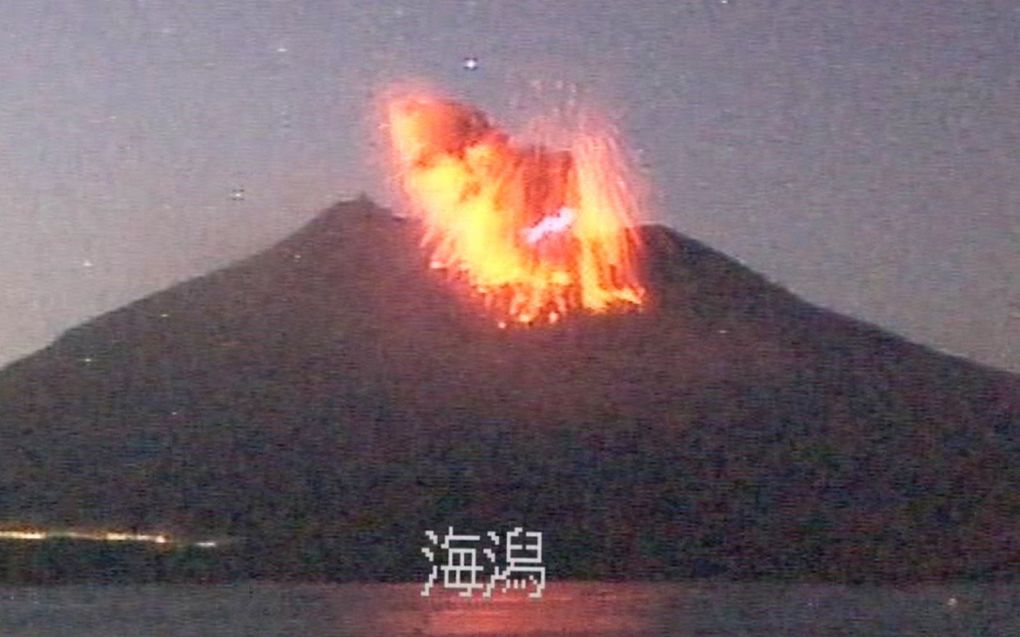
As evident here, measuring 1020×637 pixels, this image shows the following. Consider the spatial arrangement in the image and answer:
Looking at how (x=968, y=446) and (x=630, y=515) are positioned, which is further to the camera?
(x=968, y=446)

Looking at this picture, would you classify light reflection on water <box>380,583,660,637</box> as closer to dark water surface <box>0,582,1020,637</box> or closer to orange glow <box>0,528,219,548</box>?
dark water surface <box>0,582,1020,637</box>

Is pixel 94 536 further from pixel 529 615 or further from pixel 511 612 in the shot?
pixel 529 615

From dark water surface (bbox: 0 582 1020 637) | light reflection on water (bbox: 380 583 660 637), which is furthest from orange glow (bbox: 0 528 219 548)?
light reflection on water (bbox: 380 583 660 637)

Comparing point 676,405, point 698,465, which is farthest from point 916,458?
point 676,405

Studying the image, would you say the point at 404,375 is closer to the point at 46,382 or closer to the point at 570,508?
the point at 46,382

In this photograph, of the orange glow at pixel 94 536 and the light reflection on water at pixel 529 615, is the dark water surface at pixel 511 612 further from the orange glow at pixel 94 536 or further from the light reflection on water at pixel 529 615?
the orange glow at pixel 94 536

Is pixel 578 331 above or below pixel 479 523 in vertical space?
above

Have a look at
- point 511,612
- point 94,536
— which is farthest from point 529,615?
point 94,536

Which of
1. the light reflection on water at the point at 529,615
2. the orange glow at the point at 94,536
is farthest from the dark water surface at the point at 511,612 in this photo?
the orange glow at the point at 94,536
